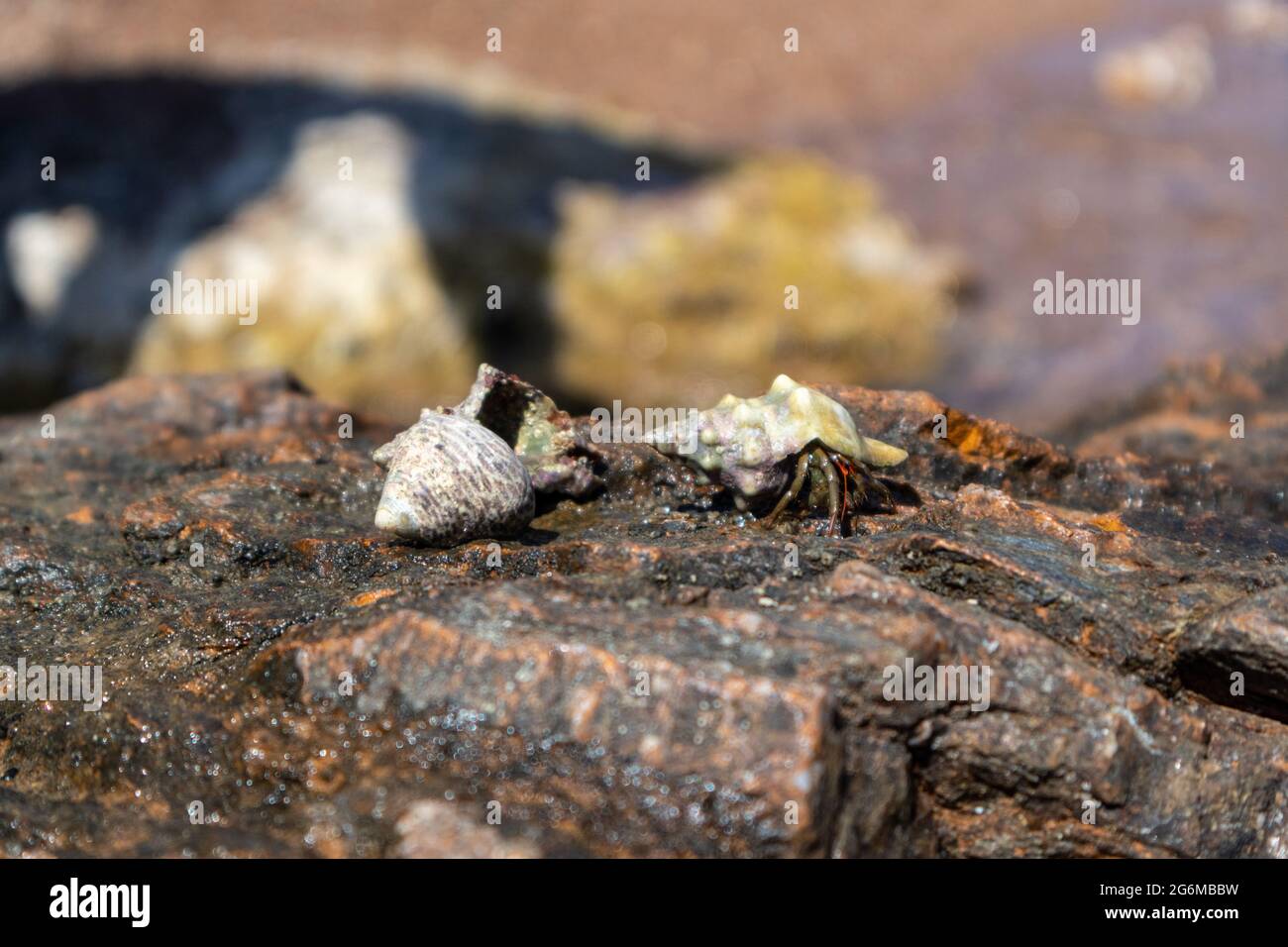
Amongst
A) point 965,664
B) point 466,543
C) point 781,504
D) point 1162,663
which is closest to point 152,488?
point 466,543

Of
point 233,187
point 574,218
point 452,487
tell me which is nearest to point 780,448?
point 452,487

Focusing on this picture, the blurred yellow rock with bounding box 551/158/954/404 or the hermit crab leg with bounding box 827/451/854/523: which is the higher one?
the blurred yellow rock with bounding box 551/158/954/404

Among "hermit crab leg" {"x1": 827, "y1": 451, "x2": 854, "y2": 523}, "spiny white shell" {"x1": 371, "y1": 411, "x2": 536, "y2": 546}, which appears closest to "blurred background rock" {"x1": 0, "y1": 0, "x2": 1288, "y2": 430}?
"hermit crab leg" {"x1": 827, "y1": 451, "x2": 854, "y2": 523}

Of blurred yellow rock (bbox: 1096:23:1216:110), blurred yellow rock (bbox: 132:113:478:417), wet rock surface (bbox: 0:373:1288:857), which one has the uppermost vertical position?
blurred yellow rock (bbox: 1096:23:1216:110)

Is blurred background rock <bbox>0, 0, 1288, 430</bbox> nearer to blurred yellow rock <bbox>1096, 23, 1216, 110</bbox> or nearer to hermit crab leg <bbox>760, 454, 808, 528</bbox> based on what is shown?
blurred yellow rock <bbox>1096, 23, 1216, 110</bbox>

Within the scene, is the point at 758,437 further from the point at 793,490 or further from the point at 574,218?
the point at 574,218

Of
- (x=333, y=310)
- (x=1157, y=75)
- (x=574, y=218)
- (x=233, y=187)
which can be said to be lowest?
(x=333, y=310)

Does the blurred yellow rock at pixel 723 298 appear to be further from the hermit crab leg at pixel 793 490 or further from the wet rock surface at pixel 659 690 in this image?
the wet rock surface at pixel 659 690

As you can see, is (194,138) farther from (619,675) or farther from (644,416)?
(619,675)
